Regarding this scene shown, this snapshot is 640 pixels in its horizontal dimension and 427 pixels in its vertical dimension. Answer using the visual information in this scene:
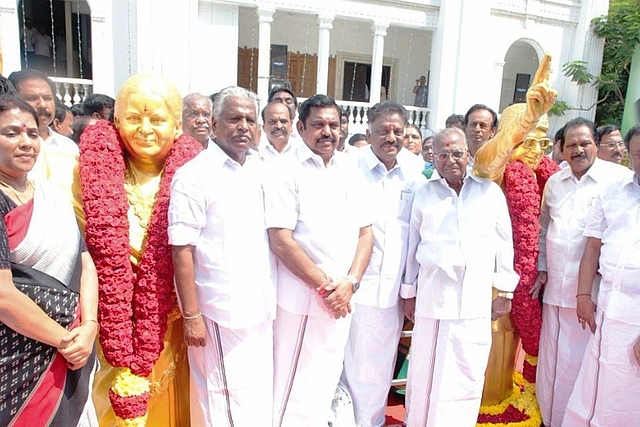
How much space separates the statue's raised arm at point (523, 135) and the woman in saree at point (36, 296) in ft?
7.03

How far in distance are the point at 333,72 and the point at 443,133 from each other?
1296cm

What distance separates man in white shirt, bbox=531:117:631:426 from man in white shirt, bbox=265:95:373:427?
131cm

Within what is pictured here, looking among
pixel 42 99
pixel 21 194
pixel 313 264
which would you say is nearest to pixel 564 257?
pixel 313 264

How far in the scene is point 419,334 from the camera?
2.91m

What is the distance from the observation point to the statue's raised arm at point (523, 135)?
2.58 m

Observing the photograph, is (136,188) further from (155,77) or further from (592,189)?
(592,189)

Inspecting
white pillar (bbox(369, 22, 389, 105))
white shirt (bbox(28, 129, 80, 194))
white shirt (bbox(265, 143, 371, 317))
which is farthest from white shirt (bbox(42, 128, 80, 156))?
white pillar (bbox(369, 22, 389, 105))

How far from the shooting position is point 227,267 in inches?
89.7

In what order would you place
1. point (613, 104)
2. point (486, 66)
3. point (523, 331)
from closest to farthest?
point (523, 331) → point (486, 66) → point (613, 104)

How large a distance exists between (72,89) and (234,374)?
10.3m

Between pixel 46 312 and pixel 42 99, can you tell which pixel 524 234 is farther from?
pixel 42 99

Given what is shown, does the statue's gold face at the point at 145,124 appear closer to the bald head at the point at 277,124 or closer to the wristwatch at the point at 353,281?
the wristwatch at the point at 353,281

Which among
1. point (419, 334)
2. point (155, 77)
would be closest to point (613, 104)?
→ point (419, 334)

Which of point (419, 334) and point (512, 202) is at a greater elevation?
point (512, 202)
